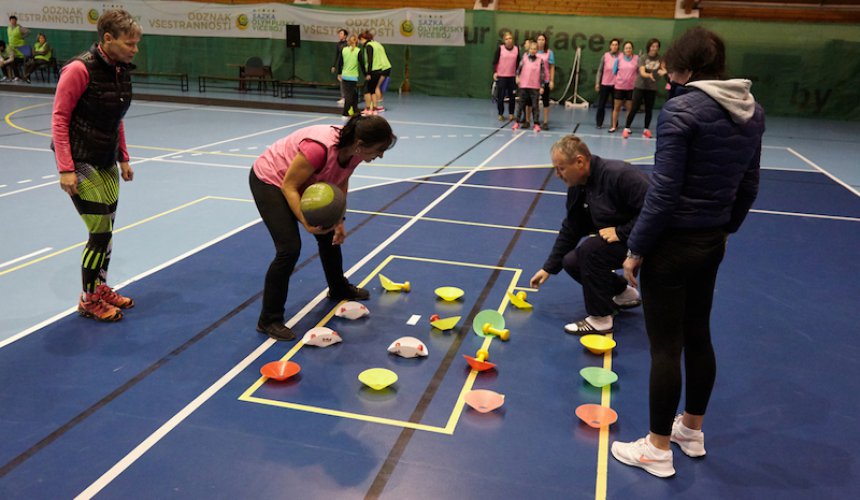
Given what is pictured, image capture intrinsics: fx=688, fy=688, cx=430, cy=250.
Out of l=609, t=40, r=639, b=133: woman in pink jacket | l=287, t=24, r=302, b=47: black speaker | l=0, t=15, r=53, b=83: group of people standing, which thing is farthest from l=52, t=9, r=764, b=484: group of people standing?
l=0, t=15, r=53, b=83: group of people standing

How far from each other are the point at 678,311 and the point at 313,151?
2253mm

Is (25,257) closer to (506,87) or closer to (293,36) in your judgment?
(506,87)

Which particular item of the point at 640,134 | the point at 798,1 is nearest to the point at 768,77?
A: the point at 798,1

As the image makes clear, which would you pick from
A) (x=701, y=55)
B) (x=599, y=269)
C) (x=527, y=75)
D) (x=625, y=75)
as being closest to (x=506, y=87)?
(x=527, y=75)

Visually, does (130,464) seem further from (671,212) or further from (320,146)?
(671,212)

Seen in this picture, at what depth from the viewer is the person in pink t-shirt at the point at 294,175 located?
156 inches

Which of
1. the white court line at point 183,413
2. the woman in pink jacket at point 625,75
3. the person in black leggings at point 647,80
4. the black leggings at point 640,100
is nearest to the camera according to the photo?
the white court line at point 183,413

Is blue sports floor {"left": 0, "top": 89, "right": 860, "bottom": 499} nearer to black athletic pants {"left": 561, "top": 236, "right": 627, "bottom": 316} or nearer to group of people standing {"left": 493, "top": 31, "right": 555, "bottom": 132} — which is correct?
black athletic pants {"left": 561, "top": 236, "right": 627, "bottom": 316}

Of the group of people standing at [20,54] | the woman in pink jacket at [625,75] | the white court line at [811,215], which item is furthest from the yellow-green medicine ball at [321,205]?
the group of people standing at [20,54]

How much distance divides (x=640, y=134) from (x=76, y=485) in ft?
42.4

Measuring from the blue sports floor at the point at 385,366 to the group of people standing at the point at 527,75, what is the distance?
20.6 ft

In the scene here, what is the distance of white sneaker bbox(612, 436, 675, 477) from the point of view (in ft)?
10.2

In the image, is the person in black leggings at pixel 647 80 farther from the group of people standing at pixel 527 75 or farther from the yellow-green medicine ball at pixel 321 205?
the yellow-green medicine ball at pixel 321 205

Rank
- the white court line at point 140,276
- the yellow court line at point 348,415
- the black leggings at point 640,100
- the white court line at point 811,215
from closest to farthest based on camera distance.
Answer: the yellow court line at point 348,415 < the white court line at point 140,276 < the white court line at point 811,215 < the black leggings at point 640,100
